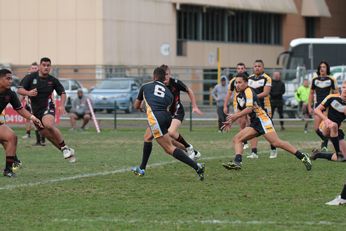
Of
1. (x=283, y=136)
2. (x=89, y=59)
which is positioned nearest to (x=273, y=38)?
(x=89, y=59)

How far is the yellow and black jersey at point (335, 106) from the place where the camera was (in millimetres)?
18186

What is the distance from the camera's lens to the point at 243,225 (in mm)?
11055

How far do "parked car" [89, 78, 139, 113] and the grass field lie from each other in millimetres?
20685

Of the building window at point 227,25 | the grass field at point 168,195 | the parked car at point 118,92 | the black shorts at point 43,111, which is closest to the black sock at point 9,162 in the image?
the grass field at point 168,195

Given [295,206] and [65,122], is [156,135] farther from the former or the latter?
[65,122]

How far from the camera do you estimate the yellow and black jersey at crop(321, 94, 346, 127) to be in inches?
716

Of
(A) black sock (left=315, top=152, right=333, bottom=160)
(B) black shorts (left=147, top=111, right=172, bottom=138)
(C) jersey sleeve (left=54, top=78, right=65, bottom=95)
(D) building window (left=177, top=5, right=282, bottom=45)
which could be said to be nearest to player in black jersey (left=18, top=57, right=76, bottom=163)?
(C) jersey sleeve (left=54, top=78, right=65, bottom=95)

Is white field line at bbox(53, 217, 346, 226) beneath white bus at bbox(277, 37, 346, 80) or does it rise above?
beneath

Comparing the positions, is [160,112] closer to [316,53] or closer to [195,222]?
[195,222]

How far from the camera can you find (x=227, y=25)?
6688 centimetres

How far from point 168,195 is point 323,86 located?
29.8ft

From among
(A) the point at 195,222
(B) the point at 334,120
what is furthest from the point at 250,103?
(A) the point at 195,222

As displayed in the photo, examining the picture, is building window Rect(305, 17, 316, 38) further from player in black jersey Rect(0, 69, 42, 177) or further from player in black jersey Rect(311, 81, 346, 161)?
player in black jersey Rect(0, 69, 42, 177)

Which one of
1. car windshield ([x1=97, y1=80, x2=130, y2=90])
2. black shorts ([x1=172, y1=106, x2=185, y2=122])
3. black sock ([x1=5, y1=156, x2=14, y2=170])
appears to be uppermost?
car windshield ([x1=97, y1=80, x2=130, y2=90])
